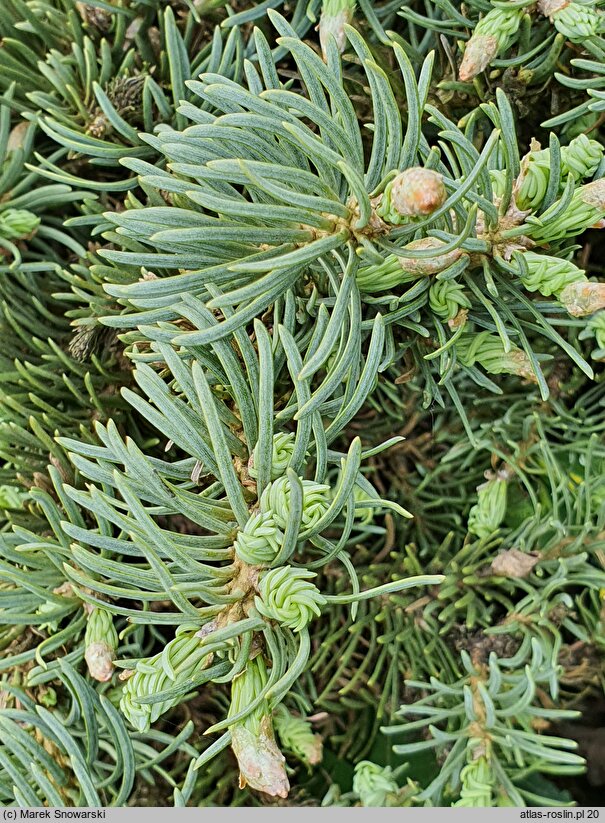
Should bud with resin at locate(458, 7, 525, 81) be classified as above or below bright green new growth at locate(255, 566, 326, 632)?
above

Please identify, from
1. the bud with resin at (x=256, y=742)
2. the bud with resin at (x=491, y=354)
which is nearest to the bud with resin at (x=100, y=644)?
the bud with resin at (x=256, y=742)

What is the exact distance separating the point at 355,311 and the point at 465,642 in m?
0.37

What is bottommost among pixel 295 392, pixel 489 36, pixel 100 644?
pixel 100 644

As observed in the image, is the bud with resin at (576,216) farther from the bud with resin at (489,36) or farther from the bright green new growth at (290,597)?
the bright green new growth at (290,597)

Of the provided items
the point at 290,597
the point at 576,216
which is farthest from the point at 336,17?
the point at 290,597

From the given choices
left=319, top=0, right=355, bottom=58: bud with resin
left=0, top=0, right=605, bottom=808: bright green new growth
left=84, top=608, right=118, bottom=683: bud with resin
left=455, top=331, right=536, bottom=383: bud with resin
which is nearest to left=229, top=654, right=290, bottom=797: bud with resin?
left=0, top=0, right=605, bottom=808: bright green new growth

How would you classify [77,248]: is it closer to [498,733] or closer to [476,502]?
[476,502]

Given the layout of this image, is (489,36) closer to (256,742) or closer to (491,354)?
(491,354)

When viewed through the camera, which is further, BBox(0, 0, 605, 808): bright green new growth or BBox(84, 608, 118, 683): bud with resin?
BBox(84, 608, 118, 683): bud with resin

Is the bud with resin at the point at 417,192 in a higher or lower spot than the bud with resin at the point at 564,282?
higher

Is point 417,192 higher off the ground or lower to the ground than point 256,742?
higher

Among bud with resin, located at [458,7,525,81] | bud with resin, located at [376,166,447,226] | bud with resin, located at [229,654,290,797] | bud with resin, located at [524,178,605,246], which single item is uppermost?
bud with resin, located at [458,7,525,81]

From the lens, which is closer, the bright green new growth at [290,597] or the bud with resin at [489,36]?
the bright green new growth at [290,597]

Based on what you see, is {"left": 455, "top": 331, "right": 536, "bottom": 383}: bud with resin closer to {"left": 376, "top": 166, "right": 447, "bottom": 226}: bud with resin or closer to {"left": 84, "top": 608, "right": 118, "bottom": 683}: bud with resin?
{"left": 376, "top": 166, "right": 447, "bottom": 226}: bud with resin
